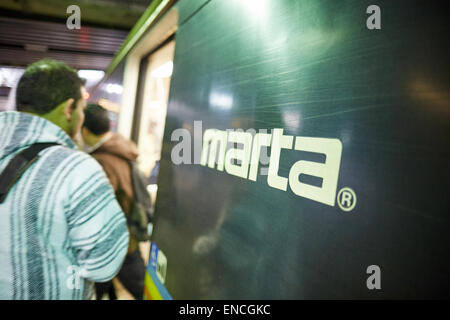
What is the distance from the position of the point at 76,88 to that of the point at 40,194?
0.55 m

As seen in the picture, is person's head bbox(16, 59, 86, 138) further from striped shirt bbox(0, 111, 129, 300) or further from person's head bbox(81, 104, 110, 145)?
person's head bbox(81, 104, 110, 145)

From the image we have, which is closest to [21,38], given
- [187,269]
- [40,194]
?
[40,194]

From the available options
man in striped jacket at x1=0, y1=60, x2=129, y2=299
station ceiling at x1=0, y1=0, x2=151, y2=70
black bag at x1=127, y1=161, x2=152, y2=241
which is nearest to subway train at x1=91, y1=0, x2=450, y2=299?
man in striped jacket at x1=0, y1=60, x2=129, y2=299

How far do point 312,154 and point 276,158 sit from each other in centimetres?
14

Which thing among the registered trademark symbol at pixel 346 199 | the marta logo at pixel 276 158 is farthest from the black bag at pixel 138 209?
the registered trademark symbol at pixel 346 199

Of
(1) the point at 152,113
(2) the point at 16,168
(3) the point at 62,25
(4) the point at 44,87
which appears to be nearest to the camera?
(2) the point at 16,168

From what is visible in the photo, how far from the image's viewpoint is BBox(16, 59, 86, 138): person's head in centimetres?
112

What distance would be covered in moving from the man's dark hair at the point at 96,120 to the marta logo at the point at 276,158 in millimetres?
1549

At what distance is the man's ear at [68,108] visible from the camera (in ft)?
4.01

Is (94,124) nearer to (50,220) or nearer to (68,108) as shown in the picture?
(68,108)

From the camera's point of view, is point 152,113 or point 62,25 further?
point 62,25

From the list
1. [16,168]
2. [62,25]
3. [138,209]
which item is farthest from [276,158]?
[62,25]

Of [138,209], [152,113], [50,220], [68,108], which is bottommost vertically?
[138,209]

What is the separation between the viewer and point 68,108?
1.24 m
